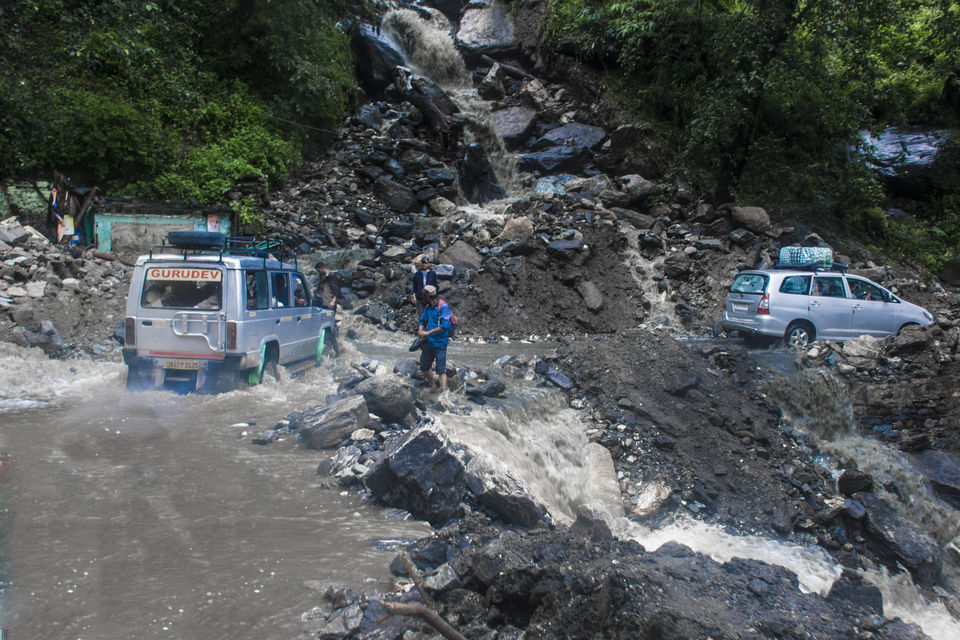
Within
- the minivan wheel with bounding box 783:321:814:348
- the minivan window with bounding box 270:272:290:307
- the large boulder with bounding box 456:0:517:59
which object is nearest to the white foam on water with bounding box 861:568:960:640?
the minivan wheel with bounding box 783:321:814:348

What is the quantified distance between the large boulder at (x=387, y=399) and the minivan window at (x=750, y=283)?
8171 mm

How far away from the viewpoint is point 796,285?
36.6 ft

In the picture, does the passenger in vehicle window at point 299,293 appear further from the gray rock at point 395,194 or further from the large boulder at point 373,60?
the large boulder at point 373,60

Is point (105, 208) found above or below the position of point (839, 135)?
below

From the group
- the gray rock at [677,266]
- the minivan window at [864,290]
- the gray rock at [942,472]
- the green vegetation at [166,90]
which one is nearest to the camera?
the gray rock at [942,472]

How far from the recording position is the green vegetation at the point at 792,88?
16.5m

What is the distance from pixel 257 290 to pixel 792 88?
18691 mm

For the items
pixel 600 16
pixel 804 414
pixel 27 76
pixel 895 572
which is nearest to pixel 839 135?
pixel 600 16

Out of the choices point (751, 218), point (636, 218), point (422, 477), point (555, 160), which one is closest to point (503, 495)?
point (422, 477)

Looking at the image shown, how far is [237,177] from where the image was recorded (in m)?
15.9

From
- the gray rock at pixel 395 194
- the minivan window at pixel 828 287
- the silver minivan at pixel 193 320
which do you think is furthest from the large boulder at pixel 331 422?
the gray rock at pixel 395 194

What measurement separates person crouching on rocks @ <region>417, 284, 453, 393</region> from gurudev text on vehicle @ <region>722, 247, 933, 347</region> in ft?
22.9

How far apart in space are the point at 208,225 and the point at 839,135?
21.1m

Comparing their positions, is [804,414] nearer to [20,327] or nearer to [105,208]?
[20,327]
